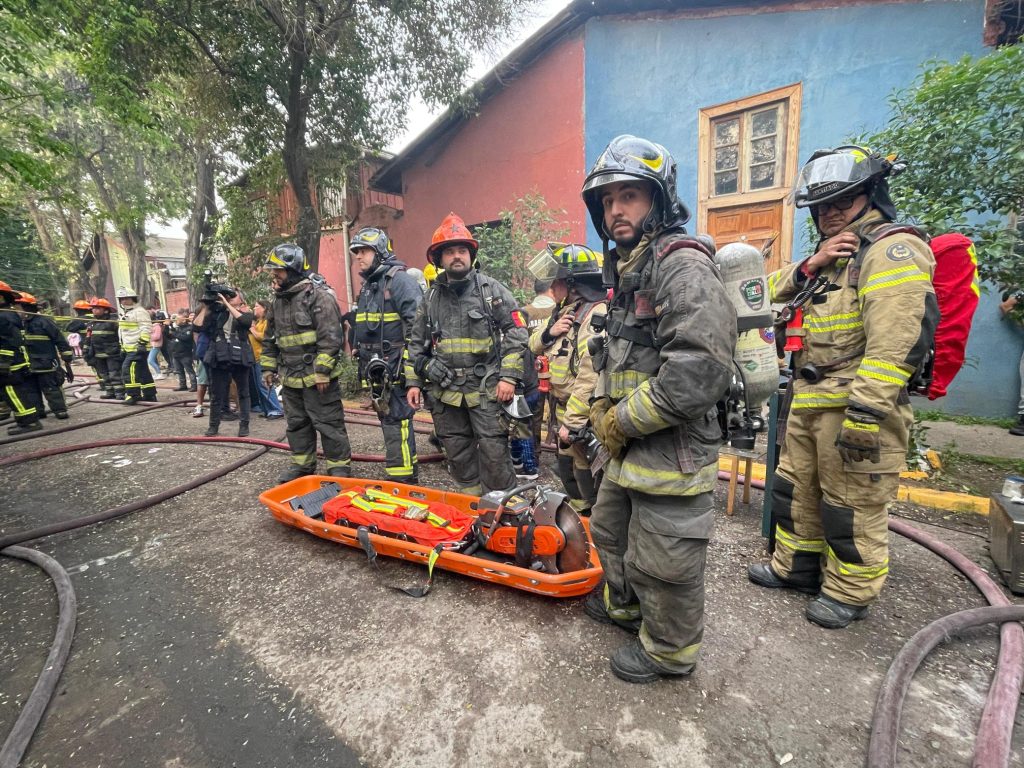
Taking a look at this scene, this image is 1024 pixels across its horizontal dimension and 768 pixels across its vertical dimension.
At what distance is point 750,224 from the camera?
6.91 metres

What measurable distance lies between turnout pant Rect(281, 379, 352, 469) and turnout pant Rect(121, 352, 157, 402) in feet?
20.4

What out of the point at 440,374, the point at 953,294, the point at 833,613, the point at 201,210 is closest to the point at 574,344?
the point at 440,374

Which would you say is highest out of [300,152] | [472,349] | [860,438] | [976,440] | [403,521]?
[300,152]

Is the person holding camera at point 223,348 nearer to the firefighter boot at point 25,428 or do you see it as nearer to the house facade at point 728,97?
the firefighter boot at point 25,428

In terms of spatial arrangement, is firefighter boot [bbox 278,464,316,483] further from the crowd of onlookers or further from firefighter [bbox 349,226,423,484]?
the crowd of onlookers

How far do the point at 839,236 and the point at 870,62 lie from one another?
5929mm

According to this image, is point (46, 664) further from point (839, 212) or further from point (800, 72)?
point (800, 72)

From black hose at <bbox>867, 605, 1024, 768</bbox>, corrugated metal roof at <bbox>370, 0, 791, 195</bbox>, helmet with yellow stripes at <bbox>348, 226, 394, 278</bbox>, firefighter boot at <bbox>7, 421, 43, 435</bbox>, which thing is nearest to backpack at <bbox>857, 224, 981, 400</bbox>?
black hose at <bbox>867, 605, 1024, 768</bbox>

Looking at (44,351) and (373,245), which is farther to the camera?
(44,351)

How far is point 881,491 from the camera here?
2066 millimetres

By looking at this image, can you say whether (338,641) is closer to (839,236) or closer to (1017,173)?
(839,236)

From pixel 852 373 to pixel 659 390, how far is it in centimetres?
119

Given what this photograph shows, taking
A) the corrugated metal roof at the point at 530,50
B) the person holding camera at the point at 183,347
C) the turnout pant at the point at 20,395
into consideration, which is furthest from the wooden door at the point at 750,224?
the turnout pant at the point at 20,395

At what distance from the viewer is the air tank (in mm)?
2494
